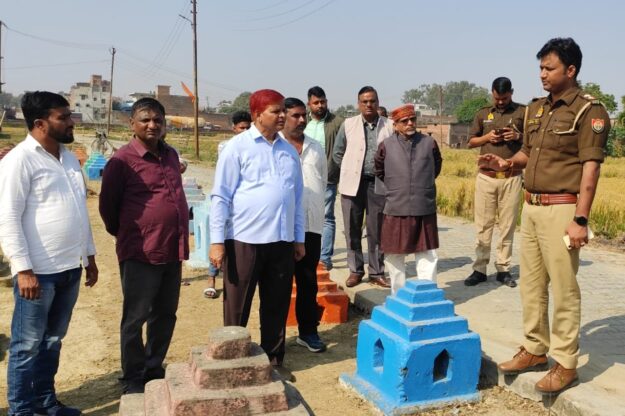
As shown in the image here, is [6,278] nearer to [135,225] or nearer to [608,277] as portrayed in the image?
[135,225]

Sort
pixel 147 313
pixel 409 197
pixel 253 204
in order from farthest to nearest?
pixel 409 197, pixel 253 204, pixel 147 313

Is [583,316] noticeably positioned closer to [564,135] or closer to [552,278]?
[552,278]

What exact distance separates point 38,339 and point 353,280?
11.0 ft

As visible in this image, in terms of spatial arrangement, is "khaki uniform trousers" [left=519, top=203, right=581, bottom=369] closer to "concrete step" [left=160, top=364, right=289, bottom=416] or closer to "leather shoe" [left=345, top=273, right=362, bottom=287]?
"concrete step" [left=160, top=364, right=289, bottom=416]

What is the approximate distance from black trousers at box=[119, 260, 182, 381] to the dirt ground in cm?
30

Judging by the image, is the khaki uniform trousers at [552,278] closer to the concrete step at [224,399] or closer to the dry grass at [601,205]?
the concrete step at [224,399]

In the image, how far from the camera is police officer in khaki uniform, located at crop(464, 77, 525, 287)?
5.61 meters

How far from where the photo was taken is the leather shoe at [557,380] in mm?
3332

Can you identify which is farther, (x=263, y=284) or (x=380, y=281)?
(x=380, y=281)

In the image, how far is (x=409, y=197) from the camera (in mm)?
4820

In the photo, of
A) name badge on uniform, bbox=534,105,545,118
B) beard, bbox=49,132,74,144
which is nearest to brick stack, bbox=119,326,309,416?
beard, bbox=49,132,74,144

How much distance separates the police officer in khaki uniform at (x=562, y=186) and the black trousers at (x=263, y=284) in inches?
61.3

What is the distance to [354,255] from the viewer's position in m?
6.00

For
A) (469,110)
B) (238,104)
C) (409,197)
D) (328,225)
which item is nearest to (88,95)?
(238,104)
